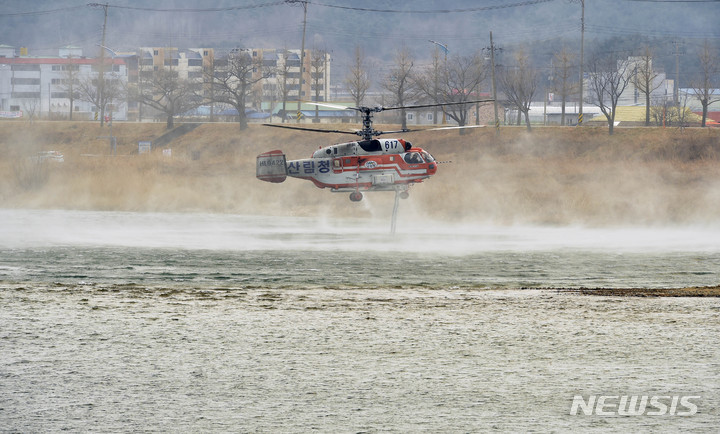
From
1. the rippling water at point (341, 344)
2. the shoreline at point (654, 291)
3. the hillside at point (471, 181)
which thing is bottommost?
the rippling water at point (341, 344)

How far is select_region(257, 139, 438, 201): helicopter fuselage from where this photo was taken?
40719mm

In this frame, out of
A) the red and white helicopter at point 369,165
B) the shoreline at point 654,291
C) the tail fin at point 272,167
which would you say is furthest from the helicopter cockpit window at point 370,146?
the shoreline at point 654,291

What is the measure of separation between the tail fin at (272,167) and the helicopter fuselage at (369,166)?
69cm

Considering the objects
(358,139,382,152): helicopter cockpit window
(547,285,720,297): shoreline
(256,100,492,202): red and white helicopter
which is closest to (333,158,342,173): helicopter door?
(256,100,492,202): red and white helicopter

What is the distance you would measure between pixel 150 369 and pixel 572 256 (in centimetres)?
2606

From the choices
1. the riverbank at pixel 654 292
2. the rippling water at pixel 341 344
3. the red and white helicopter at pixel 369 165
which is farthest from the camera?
the red and white helicopter at pixel 369 165

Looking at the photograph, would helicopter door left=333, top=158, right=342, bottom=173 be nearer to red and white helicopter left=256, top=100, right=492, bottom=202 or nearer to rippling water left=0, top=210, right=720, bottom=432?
red and white helicopter left=256, top=100, right=492, bottom=202

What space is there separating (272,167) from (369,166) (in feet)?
14.5

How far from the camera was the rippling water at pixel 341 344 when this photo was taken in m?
13.0

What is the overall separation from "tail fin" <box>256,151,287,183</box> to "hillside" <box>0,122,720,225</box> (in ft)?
55.7

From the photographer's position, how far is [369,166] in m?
40.9

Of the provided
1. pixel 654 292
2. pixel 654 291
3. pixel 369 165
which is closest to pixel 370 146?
pixel 369 165

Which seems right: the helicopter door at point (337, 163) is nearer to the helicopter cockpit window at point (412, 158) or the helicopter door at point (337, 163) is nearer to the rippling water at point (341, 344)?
the helicopter cockpit window at point (412, 158)

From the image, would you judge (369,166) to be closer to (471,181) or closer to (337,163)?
(337,163)
